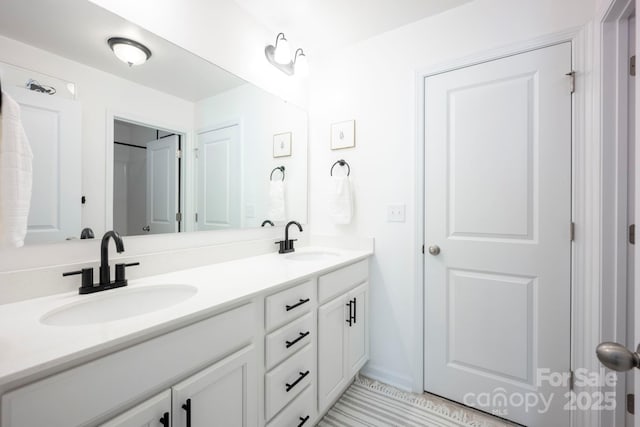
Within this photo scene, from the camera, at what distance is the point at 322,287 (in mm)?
1412

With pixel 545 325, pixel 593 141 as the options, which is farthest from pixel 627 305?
pixel 593 141

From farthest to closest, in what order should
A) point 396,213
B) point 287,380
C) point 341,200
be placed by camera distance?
point 341,200
point 396,213
point 287,380

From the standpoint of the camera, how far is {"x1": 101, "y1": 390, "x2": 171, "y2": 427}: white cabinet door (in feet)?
2.23

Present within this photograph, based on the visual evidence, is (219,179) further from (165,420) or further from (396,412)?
(396,412)

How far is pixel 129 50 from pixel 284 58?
90cm

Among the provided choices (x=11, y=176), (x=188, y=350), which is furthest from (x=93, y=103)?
(x=188, y=350)

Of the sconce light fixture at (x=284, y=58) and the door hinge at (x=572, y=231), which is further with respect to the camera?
the sconce light fixture at (x=284, y=58)

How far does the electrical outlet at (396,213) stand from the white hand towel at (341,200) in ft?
0.89

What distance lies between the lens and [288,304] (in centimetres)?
119

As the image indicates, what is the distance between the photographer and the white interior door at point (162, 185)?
4.26 feet

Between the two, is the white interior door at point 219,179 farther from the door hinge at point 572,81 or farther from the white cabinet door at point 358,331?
the door hinge at point 572,81

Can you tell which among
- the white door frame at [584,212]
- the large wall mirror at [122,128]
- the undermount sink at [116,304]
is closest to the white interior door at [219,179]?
the large wall mirror at [122,128]

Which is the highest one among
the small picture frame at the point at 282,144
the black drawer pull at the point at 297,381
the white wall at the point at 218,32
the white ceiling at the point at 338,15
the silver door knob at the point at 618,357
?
the white ceiling at the point at 338,15

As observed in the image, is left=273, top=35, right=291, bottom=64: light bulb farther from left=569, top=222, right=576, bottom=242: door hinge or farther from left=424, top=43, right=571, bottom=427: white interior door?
left=569, top=222, right=576, bottom=242: door hinge
